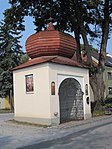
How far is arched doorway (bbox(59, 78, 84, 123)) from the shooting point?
22109mm

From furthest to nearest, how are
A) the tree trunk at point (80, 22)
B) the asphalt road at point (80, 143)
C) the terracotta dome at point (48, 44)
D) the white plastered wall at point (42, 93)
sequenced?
the tree trunk at point (80, 22)
the terracotta dome at point (48, 44)
the white plastered wall at point (42, 93)
the asphalt road at point (80, 143)

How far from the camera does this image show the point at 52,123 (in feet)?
61.3

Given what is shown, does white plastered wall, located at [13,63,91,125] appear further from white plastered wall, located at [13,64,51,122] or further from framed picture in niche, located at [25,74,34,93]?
framed picture in niche, located at [25,74,34,93]

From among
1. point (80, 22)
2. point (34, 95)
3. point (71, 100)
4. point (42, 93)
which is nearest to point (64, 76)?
point (42, 93)

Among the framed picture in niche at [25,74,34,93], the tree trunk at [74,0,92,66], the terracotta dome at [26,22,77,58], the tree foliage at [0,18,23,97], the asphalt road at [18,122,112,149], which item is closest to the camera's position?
the asphalt road at [18,122,112,149]

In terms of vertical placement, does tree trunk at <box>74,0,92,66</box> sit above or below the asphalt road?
above

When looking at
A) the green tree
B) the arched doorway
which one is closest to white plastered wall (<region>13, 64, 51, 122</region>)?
the arched doorway

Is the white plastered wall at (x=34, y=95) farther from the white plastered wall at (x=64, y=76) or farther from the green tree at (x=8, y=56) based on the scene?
the green tree at (x=8, y=56)

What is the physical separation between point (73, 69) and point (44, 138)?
26.7 feet

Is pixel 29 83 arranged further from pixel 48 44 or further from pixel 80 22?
pixel 80 22

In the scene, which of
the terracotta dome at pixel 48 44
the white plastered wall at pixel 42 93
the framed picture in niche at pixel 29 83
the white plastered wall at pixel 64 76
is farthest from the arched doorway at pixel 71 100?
the framed picture in niche at pixel 29 83

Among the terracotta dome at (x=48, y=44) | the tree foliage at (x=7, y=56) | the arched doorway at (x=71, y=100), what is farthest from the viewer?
the tree foliage at (x=7, y=56)

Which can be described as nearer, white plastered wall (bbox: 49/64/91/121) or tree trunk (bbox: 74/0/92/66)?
white plastered wall (bbox: 49/64/91/121)

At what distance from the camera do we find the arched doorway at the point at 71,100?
2211 cm
